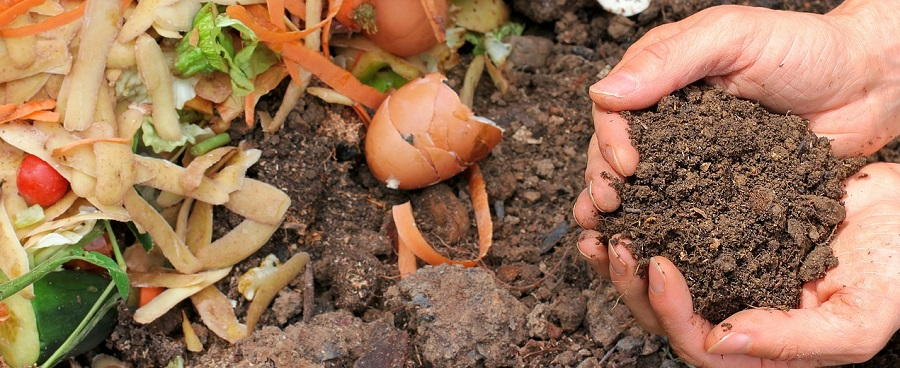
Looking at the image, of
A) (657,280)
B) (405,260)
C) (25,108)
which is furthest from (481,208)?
(25,108)

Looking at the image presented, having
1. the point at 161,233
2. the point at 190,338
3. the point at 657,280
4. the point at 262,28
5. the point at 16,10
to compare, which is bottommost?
the point at 190,338

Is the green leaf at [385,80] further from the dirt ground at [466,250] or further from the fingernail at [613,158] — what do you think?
the fingernail at [613,158]

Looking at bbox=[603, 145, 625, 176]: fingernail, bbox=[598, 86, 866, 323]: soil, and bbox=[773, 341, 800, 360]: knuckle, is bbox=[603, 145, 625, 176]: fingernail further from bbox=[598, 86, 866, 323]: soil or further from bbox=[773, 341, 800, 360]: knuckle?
bbox=[773, 341, 800, 360]: knuckle

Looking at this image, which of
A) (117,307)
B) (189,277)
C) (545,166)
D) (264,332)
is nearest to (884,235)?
(545,166)

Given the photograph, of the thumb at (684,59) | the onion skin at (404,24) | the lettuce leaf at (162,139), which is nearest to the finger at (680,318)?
the thumb at (684,59)

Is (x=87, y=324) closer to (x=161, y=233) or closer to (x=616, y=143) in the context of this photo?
(x=161, y=233)

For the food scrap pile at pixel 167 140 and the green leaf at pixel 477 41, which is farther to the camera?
the green leaf at pixel 477 41
